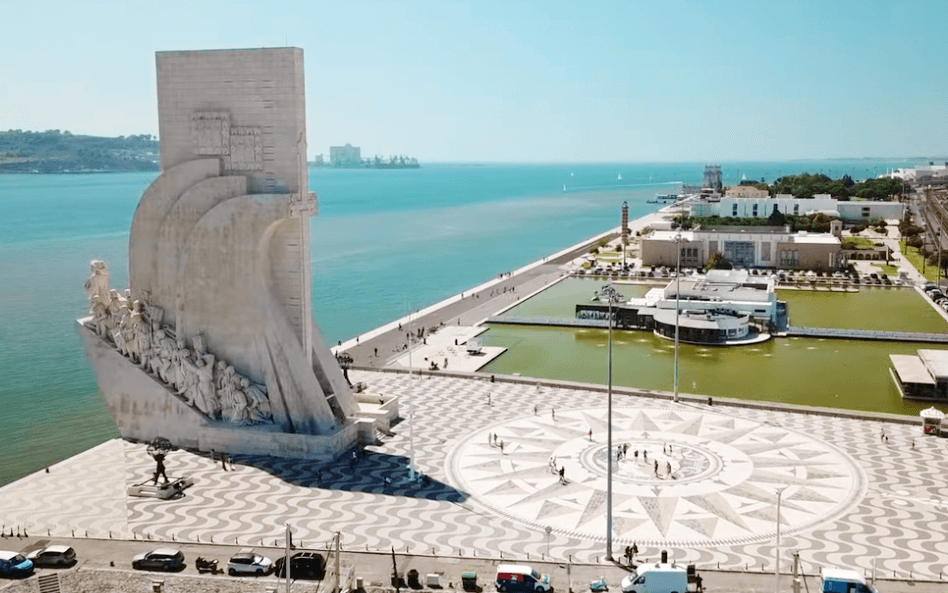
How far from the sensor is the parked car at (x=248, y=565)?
69.5 ft

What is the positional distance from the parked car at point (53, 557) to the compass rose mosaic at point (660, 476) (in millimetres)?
11546

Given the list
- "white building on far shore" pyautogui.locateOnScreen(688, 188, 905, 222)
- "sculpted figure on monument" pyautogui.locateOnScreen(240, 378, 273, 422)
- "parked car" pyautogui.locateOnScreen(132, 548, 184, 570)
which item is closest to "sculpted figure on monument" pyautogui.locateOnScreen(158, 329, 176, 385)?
"sculpted figure on monument" pyautogui.locateOnScreen(240, 378, 273, 422)

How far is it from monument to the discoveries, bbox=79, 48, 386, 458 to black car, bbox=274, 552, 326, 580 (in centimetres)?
936

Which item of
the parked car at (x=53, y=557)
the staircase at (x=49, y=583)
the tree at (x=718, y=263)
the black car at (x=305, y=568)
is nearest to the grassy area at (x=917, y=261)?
the tree at (x=718, y=263)

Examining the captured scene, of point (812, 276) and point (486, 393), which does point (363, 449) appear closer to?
point (486, 393)

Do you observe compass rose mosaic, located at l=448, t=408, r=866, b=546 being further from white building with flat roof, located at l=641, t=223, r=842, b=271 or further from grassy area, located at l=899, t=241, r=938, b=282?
grassy area, located at l=899, t=241, r=938, b=282

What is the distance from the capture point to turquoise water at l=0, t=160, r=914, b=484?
39.1 metres

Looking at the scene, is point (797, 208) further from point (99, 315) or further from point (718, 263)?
point (99, 315)

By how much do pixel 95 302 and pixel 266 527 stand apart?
42.2 feet

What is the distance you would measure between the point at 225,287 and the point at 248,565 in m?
12.9

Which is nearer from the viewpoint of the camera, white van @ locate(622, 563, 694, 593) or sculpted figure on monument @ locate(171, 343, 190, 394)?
white van @ locate(622, 563, 694, 593)

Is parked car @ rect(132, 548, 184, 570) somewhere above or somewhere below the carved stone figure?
below

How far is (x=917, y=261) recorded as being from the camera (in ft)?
276

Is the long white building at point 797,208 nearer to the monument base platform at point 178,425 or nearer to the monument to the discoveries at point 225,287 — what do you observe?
the monument to the discoveries at point 225,287
